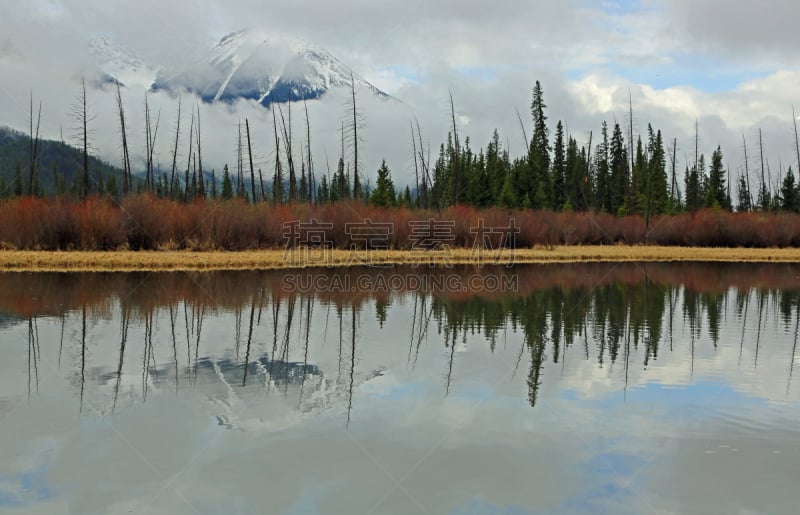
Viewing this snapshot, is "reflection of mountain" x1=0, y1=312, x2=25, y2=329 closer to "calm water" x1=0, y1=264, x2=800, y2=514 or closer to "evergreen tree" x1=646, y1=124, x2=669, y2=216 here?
"calm water" x1=0, y1=264, x2=800, y2=514

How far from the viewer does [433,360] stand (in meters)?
10.6

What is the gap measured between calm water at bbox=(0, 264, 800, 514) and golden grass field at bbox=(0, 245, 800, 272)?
417 inches

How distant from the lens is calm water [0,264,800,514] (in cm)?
565

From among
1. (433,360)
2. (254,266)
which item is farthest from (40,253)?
(433,360)

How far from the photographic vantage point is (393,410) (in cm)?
790

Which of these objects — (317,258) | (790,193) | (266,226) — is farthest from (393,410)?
(790,193)

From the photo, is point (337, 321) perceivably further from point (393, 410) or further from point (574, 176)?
point (574, 176)

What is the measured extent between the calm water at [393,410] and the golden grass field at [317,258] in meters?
10.6

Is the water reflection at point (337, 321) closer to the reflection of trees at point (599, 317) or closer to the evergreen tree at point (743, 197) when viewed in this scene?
the reflection of trees at point (599, 317)

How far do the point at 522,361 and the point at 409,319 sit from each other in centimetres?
467

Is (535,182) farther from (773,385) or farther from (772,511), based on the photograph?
(772,511)

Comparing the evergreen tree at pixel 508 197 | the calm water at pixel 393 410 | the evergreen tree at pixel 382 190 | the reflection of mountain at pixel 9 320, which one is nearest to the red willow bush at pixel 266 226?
the calm water at pixel 393 410

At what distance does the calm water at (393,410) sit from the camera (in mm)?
5648

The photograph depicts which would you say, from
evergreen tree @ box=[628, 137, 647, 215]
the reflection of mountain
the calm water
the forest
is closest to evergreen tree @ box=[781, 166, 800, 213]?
the forest
